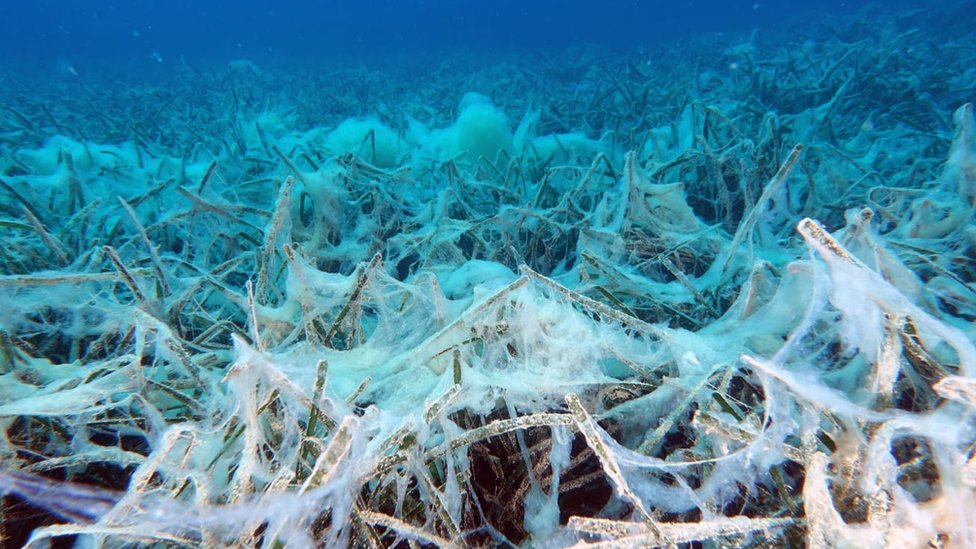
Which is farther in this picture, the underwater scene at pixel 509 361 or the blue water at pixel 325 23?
the blue water at pixel 325 23

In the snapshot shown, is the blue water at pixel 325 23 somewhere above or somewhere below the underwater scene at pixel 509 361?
above

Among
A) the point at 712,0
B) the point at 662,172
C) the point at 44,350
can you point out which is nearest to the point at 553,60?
the point at 662,172

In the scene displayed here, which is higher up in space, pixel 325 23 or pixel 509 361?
pixel 325 23

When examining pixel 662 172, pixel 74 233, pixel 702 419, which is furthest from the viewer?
pixel 662 172

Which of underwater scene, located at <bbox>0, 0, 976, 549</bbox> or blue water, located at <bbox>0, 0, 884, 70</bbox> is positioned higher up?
blue water, located at <bbox>0, 0, 884, 70</bbox>

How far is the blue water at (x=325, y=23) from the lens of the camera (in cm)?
2792

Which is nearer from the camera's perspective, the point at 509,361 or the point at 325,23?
the point at 509,361

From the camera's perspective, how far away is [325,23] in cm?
5166

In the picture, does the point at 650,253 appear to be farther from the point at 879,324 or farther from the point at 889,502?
the point at 889,502

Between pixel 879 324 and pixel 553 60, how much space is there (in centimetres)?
1447

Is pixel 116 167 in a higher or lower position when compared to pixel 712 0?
lower

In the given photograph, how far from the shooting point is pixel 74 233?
243 centimetres

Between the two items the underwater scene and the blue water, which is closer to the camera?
the underwater scene

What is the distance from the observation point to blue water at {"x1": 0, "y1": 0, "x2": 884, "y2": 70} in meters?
27.9
